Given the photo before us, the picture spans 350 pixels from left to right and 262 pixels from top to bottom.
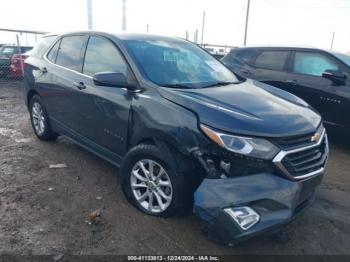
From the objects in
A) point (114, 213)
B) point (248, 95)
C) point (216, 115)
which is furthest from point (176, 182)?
point (248, 95)

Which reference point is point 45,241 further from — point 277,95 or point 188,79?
point 277,95

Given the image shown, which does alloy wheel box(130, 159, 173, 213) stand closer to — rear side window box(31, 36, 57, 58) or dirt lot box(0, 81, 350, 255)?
dirt lot box(0, 81, 350, 255)

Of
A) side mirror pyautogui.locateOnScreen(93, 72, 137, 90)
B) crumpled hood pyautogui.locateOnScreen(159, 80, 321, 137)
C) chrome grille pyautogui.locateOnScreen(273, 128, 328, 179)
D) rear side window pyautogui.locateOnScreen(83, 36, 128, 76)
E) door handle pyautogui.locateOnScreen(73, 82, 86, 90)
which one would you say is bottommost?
chrome grille pyautogui.locateOnScreen(273, 128, 328, 179)

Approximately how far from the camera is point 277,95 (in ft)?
11.7

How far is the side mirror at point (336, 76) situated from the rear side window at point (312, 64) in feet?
0.88

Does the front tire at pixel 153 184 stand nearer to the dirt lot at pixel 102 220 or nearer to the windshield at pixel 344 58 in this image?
the dirt lot at pixel 102 220

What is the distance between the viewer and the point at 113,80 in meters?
3.24

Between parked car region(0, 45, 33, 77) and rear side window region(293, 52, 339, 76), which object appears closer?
rear side window region(293, 52, 339, 76)

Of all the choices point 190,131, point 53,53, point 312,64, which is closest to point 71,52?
point 53,53

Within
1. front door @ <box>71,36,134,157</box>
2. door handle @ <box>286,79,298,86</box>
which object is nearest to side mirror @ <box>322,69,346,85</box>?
door handle @ <box>286,79,298,86</box>

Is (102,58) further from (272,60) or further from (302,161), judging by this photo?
(272,60)

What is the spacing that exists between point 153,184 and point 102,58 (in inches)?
63.2

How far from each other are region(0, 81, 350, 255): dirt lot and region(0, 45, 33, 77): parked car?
9.74 metres

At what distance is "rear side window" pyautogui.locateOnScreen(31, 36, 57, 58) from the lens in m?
5.06
